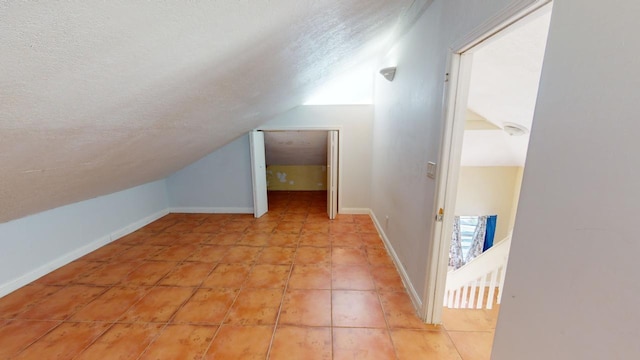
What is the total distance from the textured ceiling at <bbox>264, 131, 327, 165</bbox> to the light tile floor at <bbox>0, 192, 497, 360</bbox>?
2.39 meters

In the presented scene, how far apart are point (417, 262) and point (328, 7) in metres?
1.91

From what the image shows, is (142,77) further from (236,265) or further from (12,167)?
(236,265)

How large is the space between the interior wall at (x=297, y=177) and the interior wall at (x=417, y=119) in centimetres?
318

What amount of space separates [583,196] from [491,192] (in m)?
4.43

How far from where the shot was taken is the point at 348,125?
4.09 metres

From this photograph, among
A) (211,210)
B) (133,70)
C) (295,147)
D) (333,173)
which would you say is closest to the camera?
(133,70)

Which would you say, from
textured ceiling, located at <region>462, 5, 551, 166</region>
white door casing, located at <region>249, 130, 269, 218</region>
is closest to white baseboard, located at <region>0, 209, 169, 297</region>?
white door casing, located at <region>249, 130, 269, 218</region>

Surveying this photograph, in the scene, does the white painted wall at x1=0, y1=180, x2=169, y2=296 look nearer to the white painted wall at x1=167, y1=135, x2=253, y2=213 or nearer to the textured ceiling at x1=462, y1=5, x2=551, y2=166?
the white painted wall at x1=167, y1=135, x2=253, y2=213

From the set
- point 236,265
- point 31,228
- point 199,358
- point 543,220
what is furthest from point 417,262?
point 31,228

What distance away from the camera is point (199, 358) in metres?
1.60

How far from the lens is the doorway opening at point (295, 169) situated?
4.11m

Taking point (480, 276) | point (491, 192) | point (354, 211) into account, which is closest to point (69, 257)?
point (354, 211)

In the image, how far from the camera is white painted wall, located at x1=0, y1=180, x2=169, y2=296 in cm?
225

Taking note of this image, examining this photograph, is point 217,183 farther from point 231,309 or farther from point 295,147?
point 231,309
